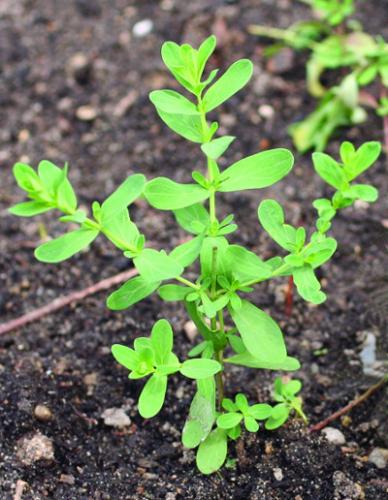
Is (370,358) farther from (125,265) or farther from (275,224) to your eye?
(125,265)

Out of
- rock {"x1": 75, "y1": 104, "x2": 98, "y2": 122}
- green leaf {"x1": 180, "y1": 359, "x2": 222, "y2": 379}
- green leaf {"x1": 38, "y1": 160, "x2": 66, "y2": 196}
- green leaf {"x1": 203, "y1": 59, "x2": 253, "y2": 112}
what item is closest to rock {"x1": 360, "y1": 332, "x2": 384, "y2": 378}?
green leaf {"x1": 180, "y1": 359, "x2": 222, "y2": 379}

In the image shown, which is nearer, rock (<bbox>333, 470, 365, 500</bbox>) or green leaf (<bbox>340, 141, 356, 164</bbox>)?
green leaf (<bbox>340, 141, 356, 164</bbox>)

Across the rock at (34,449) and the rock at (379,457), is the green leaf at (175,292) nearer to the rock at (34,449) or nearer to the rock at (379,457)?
the rock at (34,449)

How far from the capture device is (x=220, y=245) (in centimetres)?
154

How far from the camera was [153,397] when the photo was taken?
4.92ft

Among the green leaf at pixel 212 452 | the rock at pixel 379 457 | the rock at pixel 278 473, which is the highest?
the green leaf at pixel 212 452

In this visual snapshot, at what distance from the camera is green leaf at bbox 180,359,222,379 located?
4.93ft

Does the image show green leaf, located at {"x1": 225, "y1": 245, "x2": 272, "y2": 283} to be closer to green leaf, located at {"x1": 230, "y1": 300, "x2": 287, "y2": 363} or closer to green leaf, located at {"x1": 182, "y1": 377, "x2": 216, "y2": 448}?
green leaf, located at {"x1": 230, "y1": 300, "x2": 287, "y2": 363}

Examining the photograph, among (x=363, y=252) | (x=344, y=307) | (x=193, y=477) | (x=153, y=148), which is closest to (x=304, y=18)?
(x=153, y=148)

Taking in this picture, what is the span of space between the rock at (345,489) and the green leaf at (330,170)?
702mm

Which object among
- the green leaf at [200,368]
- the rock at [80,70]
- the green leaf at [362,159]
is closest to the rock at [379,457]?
the green leaf at [200,368]

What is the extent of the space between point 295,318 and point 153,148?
3.26ft

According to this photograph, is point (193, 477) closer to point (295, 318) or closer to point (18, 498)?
point (18, 498)

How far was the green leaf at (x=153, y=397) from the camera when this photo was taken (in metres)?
1.47
